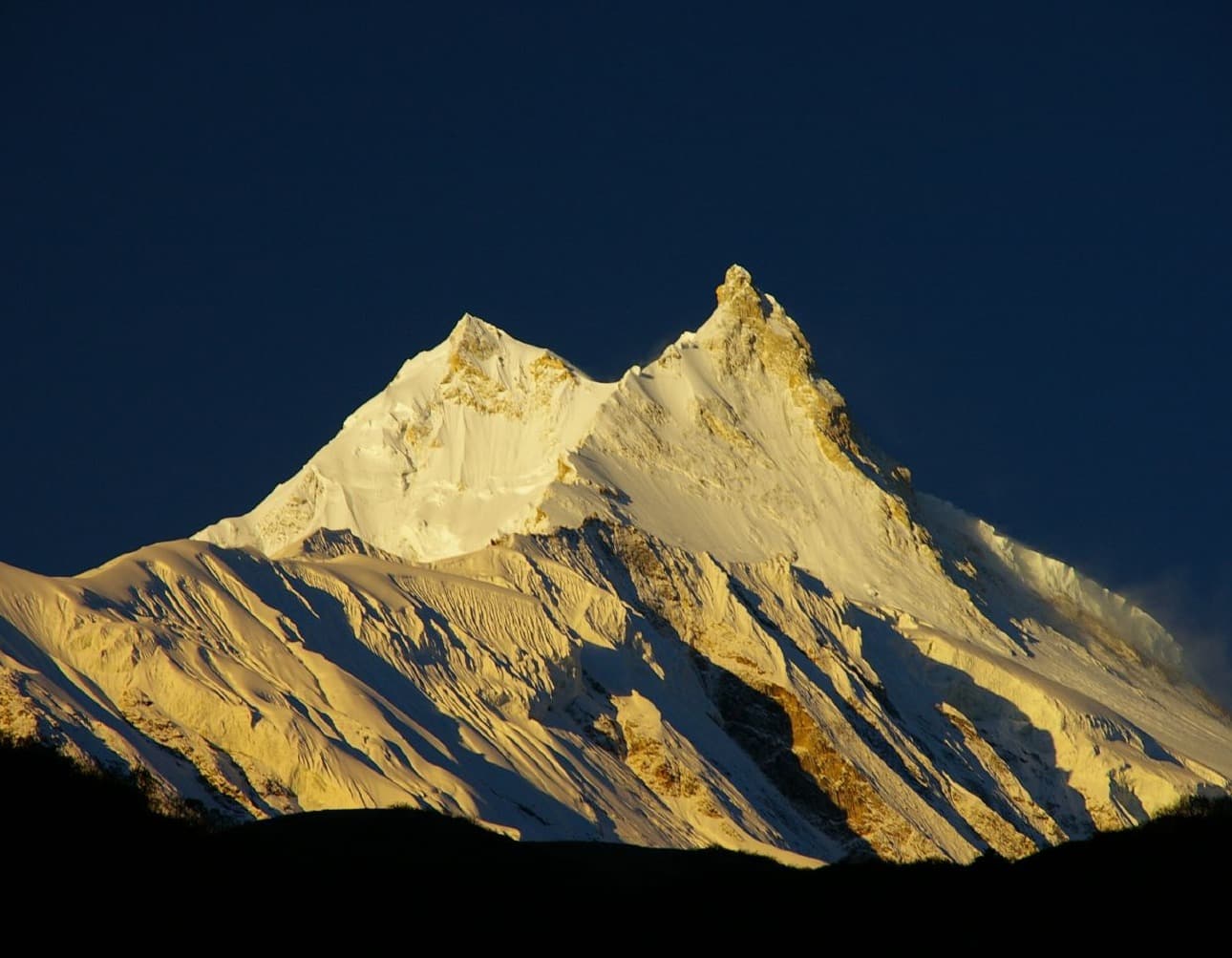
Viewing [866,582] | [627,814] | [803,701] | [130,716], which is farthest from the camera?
[866,582]

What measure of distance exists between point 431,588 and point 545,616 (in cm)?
776

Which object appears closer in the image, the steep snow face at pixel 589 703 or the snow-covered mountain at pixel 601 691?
the steep snow face at pixel 589 703

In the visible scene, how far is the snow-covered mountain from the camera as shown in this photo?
11275cm

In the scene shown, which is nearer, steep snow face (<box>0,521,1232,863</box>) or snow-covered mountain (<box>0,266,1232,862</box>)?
steep snow face (<box>0,521,1232,863</box>)

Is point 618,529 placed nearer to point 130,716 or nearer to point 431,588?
point 431,588

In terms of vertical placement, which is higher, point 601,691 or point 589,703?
point 601,691

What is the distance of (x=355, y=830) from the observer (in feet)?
153

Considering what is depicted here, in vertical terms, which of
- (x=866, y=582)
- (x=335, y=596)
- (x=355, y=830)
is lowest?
(x=355, y=830)

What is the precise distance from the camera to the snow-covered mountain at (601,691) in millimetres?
112750

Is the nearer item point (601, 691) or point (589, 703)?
point (589, 703)

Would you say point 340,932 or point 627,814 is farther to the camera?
point 627,814

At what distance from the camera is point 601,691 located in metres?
146

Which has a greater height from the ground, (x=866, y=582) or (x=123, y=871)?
(x=866, y=582)

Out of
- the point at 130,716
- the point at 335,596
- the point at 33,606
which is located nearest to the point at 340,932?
the point at 130,716
